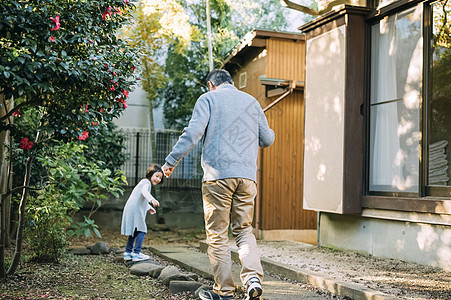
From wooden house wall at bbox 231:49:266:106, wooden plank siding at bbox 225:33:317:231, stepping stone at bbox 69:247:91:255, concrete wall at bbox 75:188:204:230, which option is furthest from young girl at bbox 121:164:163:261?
concrete wall at bbox 75:188:204:230

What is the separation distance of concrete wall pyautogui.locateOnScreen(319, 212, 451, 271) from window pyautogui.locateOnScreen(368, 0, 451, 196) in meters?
0.46

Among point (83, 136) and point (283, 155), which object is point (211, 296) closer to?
point (83, 136)

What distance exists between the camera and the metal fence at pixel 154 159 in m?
12.6

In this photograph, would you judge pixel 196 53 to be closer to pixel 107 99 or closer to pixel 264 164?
pixel 264 164

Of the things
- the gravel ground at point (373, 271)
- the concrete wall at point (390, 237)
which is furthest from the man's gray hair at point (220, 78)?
the concrete wall at point (390, 237)

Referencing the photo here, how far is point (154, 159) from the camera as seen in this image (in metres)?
13.0

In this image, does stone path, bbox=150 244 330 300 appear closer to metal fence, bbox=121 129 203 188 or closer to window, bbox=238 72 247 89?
metal fence, bbox=121 129 203 188

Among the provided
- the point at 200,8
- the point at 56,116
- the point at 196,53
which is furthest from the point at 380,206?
the point at 200,8

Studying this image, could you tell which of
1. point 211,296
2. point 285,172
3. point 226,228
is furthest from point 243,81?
point 211,296

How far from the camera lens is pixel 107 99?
503 centimetres

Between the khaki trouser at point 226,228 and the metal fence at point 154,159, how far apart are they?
8.08m

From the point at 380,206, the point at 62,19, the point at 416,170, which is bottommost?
the point at 380,206

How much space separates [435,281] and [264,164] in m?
5.12

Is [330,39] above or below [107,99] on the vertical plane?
above
